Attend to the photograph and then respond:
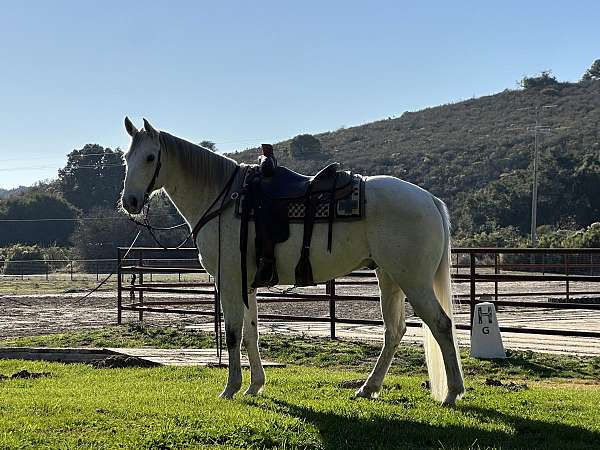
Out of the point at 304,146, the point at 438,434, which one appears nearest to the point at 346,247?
the point at 438,434

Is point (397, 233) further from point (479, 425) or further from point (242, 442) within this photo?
point (242, 442)

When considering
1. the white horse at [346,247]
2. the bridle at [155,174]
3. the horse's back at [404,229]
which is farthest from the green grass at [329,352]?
the bridle at [155,174]

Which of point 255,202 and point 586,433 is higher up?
point 255,202

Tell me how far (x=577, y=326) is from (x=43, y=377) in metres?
9.86

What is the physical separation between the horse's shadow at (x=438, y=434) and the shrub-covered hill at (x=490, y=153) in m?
48.2

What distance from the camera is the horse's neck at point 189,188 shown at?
6.87m

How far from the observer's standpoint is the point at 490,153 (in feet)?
246

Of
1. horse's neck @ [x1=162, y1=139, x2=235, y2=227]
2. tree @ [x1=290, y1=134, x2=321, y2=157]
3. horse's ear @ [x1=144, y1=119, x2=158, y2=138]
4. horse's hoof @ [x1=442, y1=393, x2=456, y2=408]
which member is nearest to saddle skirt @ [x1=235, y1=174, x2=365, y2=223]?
horse's neck @ [x1=162, y1=139, x2=235, y2=227]

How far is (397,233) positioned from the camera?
6172mm

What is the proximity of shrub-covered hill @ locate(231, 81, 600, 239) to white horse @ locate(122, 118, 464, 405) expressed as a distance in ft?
155

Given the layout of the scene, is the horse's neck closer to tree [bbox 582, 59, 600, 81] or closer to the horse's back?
the horse's back

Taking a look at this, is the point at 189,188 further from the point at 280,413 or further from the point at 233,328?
the point at 280,413

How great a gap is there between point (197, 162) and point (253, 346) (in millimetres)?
1672

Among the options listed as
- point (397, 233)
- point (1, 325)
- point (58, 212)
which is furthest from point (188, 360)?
point (58, 212)
